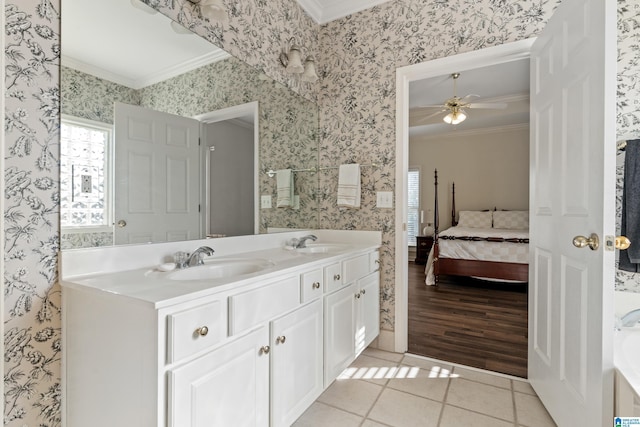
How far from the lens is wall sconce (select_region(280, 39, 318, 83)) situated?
2164 millimetres

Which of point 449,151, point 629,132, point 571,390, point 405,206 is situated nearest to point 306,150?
point 405,206

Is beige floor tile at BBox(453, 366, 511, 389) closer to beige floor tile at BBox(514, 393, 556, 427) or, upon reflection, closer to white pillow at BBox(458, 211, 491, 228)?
beige floor tile at BBox(514, 393, 556, 427)

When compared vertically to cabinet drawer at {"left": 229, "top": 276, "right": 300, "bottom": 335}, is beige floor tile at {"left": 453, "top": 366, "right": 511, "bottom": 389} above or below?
below

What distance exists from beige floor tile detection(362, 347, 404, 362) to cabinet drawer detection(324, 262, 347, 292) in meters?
0.85

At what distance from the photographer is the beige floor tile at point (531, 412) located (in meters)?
1.55

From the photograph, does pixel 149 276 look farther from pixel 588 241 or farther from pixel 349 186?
pixel 588 241

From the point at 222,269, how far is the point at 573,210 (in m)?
1.59

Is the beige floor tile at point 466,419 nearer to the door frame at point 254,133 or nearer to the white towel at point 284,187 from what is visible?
the door frame at point 254,133

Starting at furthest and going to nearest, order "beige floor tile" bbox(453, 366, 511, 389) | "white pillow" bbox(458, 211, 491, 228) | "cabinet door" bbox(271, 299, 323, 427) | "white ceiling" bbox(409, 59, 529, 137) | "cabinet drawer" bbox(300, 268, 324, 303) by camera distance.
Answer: "white pillow" bbox(458, 211, 491, 228), "white ceiling" bbox(409, 59, 529, 137), "beige floor tile" bbox(453, 366, 511, 389), "cabinet drawer" bbox(300, 268, 324, 303), "cabinet door" bbox(271, 299, 323, 427)

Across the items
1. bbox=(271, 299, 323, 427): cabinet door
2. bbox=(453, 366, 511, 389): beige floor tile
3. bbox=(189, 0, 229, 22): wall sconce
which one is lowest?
bbox=(453, 366, 511, 389): beige floor tile

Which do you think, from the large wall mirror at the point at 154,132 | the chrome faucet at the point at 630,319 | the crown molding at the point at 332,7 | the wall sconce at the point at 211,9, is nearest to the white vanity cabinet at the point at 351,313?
the large wall mirror at the point at 154,132

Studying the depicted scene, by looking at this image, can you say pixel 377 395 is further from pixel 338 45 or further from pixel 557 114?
pixel 338 45

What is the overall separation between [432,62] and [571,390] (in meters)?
2.02

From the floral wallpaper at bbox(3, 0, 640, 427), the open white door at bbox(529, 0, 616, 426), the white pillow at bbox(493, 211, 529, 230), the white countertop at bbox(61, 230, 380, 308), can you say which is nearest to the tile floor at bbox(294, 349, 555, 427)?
the open white door at bbox(529, 0, 616, 426)
